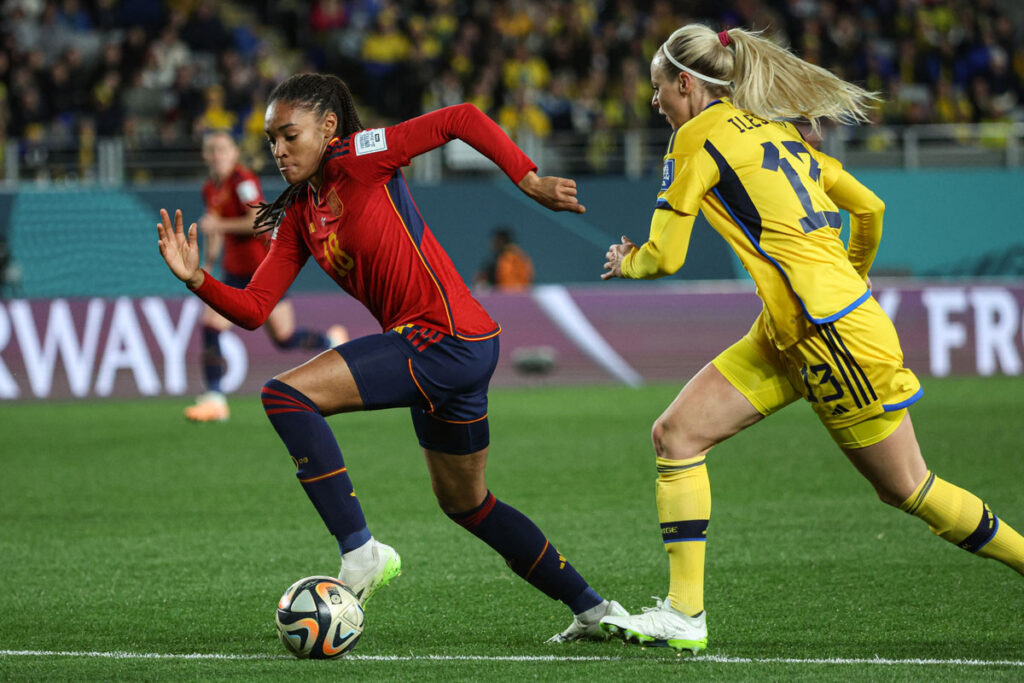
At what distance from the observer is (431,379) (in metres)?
4.37

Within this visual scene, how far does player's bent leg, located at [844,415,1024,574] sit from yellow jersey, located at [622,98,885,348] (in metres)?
0.47

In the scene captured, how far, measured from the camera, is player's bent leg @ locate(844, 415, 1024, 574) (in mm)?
4391

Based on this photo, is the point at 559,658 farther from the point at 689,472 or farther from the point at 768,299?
the point at 768,299

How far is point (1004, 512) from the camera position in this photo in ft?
23.2

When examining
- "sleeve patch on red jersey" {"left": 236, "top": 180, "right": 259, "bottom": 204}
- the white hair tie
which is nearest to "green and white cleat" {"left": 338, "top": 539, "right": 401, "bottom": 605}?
the white hair tie

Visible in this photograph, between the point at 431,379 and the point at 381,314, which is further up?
the point at 381,314

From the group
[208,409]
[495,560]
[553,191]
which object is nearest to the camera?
[553,191]

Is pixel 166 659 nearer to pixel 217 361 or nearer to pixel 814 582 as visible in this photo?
pixel 814 582

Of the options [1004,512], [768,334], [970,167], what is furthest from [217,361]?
[970,167]

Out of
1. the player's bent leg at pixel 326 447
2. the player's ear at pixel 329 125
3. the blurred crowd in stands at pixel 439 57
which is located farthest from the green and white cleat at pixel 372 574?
the blurred crowd in stands at pixel 439 57

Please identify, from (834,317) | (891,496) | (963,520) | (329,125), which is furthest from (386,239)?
(963,520)

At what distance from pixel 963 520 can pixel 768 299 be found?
0.99 metres

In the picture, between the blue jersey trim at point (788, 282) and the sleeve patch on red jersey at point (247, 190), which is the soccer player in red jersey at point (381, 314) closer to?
the blue jersey trim at point (788, 282)

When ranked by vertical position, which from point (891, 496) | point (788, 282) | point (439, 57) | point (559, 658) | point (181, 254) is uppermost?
point (439, 57)
